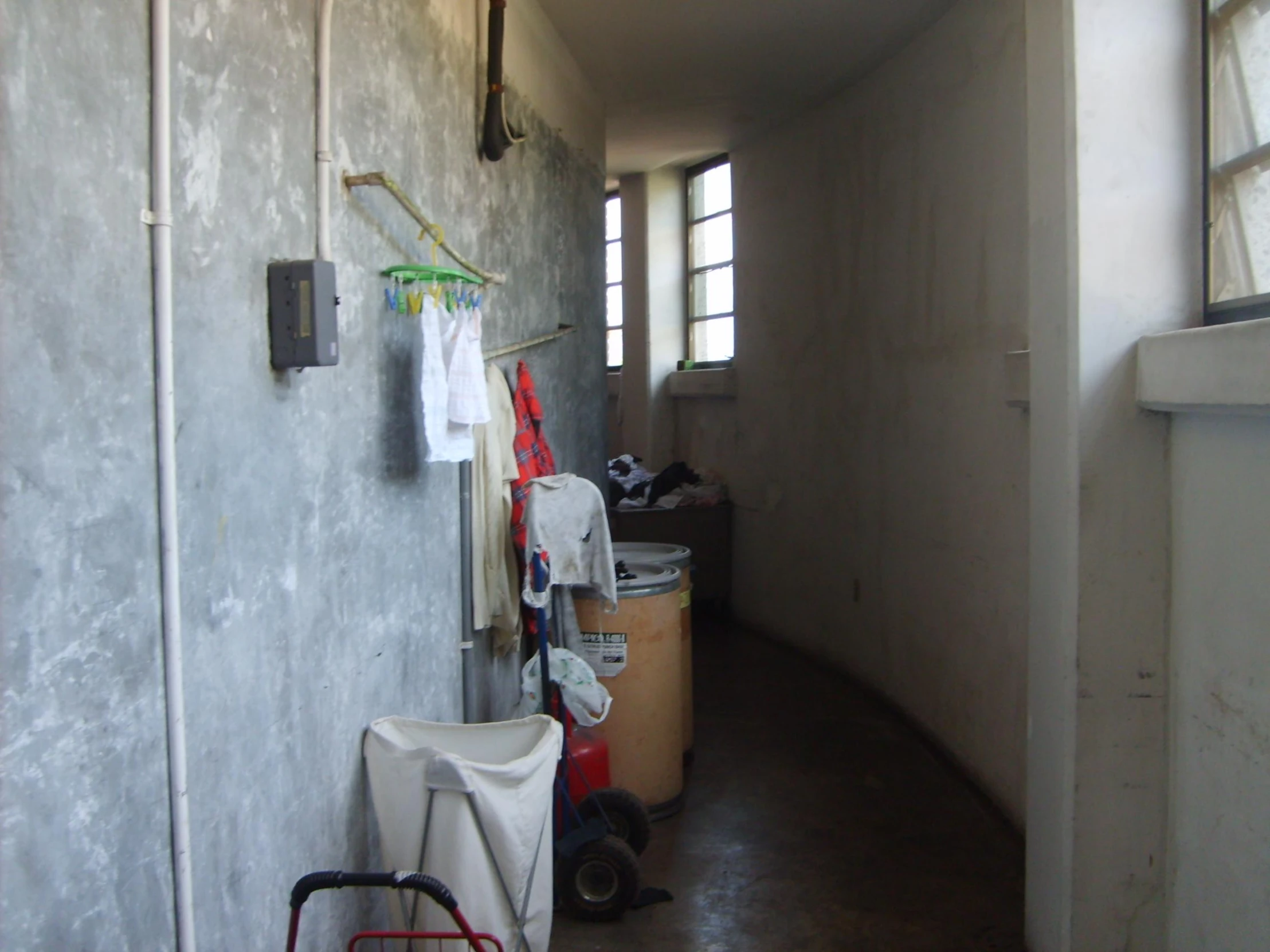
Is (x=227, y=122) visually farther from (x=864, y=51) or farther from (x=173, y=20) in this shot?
(x=864, y=51)

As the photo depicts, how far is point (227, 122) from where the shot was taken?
1632mm

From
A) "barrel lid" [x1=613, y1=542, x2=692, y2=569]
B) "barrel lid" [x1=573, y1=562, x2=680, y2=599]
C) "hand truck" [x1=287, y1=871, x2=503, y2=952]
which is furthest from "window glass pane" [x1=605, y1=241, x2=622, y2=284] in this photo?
"hand truck" [x1=287, y1=871, x2=503, y2=952]

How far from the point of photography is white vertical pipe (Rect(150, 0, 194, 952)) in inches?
56.1

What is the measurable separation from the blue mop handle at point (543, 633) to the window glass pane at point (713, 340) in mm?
4032

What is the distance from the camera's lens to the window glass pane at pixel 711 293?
6.70 metres

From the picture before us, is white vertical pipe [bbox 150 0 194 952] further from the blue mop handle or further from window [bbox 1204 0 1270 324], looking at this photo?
window [bbox 1204 0 1270 324]

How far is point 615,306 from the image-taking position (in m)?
7.52

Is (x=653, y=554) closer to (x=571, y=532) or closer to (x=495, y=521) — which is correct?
(x=571, y=532)

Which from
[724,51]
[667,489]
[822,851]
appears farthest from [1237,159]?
[667,489]

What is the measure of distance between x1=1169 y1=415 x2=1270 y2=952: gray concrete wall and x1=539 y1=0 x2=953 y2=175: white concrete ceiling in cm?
253

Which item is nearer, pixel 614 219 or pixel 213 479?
pixel 213 479

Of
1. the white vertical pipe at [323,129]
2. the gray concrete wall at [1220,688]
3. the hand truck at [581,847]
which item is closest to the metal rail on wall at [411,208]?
the white vertical pipe at [323,129]

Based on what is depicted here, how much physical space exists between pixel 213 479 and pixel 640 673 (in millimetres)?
1933

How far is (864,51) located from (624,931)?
143 inches
